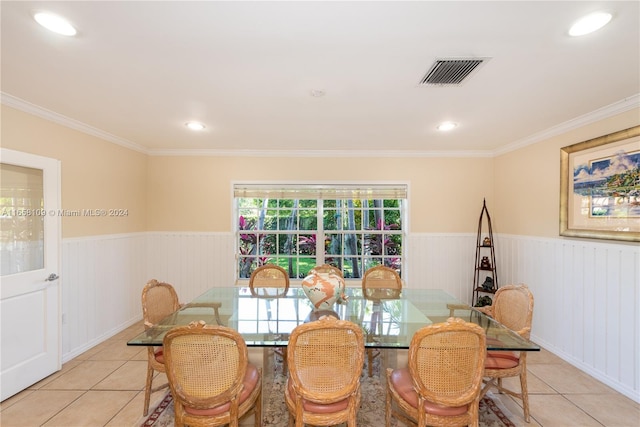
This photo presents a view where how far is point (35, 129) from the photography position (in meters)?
2.76

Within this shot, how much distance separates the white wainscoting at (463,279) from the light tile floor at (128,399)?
0.80ft

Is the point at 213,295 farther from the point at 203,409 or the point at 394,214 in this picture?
the point at 394,214

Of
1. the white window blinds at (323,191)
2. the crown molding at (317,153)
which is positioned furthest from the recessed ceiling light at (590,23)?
the white window blinds at (323,191)

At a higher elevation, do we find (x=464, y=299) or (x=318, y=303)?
(x=318, y=303)

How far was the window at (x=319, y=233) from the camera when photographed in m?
4.57

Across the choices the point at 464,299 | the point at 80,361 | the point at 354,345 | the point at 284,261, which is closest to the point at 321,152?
the point at 284,261

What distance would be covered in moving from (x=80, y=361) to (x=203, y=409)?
2287mm

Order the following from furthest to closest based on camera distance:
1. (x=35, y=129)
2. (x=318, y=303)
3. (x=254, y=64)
A: (x=35, y=129) → (x=318, y=303) → (x=254, y=64)

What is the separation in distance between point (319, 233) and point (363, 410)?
8.36 feet

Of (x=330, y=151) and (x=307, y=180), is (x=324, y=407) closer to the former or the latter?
(x=307, y=180)

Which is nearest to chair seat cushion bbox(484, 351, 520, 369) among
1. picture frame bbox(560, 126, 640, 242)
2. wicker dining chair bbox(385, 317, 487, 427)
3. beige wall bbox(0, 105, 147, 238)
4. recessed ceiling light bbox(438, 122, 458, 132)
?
wicker dining chair bbox(385, 317, 487, 427)

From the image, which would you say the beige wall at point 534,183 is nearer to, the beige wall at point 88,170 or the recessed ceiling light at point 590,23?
the recessed ceiling light at point 590,23

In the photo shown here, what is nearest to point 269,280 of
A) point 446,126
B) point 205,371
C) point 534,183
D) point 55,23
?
point 205,371

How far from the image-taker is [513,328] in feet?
7.78
